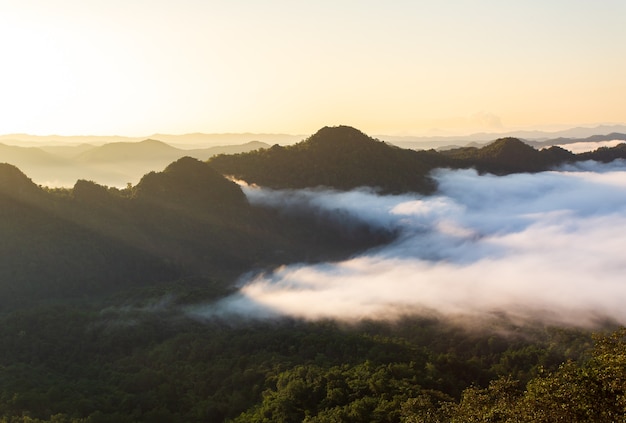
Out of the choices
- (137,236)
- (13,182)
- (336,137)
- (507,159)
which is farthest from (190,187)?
(507,159)

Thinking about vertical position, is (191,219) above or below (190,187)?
below

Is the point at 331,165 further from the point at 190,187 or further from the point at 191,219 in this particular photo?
the point at 191,219

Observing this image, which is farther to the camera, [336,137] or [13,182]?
[336,137]

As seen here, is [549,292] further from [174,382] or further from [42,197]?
[42,197]

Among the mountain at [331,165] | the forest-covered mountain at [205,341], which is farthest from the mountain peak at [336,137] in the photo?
the forest-covered mountain at [205,341]

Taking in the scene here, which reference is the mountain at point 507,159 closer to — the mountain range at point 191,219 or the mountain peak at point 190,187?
the mountain range at point 191,219

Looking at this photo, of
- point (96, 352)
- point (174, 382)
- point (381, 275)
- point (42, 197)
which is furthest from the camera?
point (381, 275)

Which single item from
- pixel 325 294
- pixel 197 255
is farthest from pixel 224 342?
pixel 197 255
